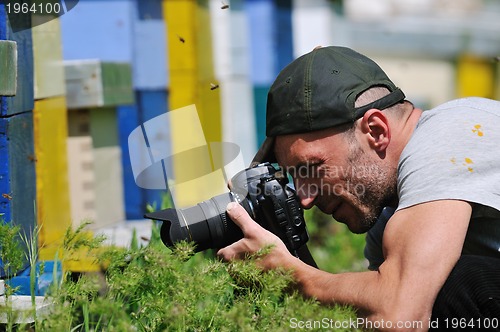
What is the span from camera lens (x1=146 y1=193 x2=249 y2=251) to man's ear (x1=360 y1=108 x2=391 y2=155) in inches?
16.6

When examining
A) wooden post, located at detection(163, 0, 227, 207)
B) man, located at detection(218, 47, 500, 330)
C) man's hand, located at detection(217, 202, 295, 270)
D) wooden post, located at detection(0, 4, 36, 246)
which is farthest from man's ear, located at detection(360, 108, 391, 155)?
wooden post, located at detection(163, 0, 227, 207)

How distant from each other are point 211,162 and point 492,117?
849 millimetres

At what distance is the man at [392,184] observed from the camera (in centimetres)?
213

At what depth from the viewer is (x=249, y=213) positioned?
2463mm

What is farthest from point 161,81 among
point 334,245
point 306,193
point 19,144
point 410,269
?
point 410,269

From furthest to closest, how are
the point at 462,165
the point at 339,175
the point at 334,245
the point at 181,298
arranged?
the point at 334,245 → the point at 339,175 → the point at 462,165 → the point at 181,298

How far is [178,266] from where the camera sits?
2.19 m

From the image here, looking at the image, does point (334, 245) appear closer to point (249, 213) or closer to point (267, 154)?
point (267, 154)

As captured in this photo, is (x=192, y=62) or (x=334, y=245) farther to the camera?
(x=334, y=245)

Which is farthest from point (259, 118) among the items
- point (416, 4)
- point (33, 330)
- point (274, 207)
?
point (33, 330)

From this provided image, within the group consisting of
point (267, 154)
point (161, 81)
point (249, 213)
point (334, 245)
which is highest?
point (161, 81)

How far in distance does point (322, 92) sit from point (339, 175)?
25 centimetres

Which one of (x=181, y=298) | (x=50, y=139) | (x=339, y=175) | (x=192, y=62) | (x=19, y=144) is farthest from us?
(x=192, y=62)

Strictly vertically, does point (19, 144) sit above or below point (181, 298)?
above
